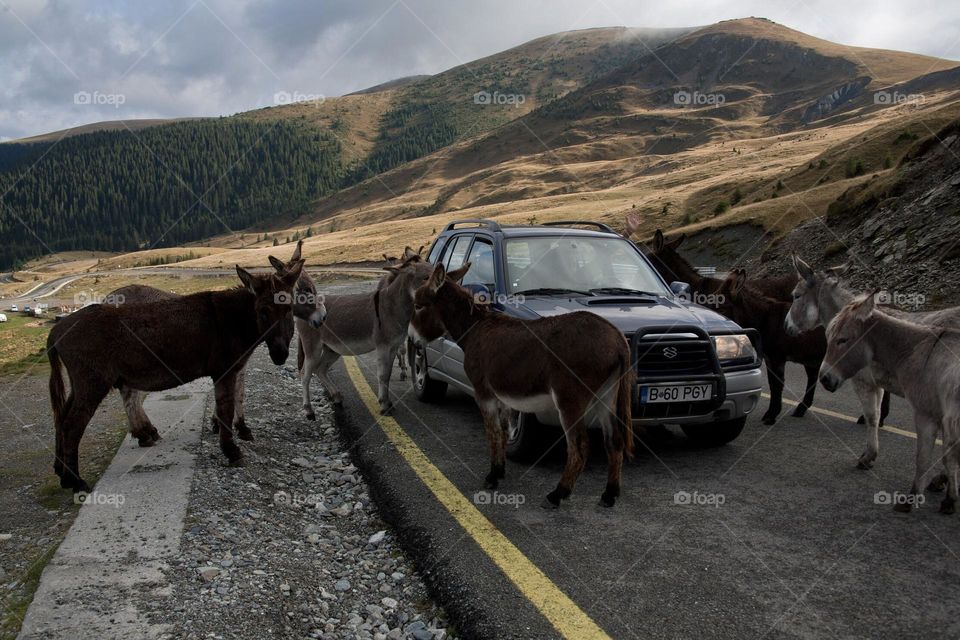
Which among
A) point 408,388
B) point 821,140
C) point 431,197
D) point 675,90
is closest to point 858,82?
point 675,90

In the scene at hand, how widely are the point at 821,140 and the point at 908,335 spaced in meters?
109

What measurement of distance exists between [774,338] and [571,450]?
13.8 ft

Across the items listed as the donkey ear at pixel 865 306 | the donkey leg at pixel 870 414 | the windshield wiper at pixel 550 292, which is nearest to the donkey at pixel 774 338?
the donkey leg at pixel 870 414

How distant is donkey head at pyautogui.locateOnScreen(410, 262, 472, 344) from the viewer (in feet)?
20.6

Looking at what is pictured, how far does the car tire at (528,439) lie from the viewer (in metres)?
6.11

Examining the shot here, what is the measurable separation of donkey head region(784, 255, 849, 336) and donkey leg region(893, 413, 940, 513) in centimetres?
245

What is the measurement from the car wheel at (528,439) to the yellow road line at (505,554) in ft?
2.51

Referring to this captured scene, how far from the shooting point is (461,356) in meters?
7.39

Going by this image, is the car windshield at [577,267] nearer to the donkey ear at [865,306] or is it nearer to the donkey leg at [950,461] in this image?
the donkey ear at [865,306]

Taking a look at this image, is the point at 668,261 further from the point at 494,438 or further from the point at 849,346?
the point at 494,438

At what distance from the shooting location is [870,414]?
604 centimetres

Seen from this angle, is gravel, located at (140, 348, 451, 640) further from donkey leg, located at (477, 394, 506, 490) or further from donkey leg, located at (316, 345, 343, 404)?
donkey leg, located at (316, 345, 343, 404)

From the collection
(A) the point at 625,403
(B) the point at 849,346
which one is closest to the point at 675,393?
(A) the point at 625,403

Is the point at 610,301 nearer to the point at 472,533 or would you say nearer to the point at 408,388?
the point at 472,533
